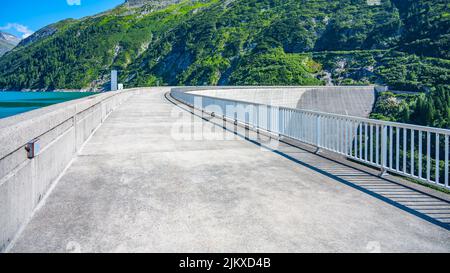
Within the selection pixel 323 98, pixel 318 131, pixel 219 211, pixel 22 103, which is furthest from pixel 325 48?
pixel 219 211

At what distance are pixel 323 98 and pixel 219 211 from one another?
75.6 m

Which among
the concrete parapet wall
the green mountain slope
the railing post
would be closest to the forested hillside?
the green mountain slope

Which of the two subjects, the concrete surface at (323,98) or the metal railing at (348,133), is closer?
the metal railing at (348,133)

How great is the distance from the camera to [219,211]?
4.78m

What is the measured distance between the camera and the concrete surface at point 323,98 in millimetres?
64012

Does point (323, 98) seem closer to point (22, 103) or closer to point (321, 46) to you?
point (321, 46)

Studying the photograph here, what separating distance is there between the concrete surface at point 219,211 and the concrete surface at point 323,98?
51.3 metres

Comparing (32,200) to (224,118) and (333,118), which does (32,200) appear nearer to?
(333,118)

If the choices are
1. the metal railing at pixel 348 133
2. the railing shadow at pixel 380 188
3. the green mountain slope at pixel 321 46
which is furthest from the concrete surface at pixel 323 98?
the railing shadow at pixel 380 188

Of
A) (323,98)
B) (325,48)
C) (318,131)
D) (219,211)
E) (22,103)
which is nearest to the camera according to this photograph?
(219,211)

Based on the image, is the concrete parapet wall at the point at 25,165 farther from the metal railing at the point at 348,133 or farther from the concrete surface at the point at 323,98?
the concrete surface at the point at 323,98

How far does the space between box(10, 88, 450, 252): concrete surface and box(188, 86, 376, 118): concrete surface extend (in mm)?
51317
